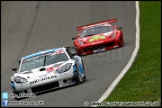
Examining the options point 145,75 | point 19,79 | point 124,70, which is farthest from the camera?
point 124,70

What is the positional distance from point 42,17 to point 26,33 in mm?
4075

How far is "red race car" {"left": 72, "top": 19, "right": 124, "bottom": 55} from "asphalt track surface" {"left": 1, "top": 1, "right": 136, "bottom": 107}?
40 cm

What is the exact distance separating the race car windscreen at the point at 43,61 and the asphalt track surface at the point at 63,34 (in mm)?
1065

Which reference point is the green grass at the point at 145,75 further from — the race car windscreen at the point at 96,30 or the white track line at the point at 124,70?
the race car windscreen at the point at 96,30

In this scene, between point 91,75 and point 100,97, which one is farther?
point 91,75

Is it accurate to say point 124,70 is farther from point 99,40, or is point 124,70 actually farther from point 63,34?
point 63,34

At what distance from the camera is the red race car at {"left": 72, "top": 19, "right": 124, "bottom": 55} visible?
75.5 feet

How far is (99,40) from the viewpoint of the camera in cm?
2312

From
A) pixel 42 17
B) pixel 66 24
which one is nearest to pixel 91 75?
pixel 66 24

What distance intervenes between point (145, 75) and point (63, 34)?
685 inches

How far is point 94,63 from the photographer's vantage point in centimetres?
2067

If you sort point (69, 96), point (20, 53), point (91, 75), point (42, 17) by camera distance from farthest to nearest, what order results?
point (42, 17) < point (20, 53) < point (91, 75) < point (69, 96)

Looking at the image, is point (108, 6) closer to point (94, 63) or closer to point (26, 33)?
point (26, 33)

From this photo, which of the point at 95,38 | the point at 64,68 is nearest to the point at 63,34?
the point at 95,38
